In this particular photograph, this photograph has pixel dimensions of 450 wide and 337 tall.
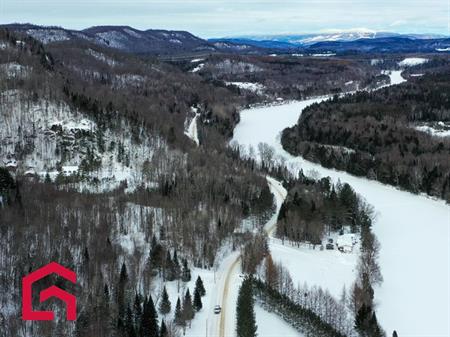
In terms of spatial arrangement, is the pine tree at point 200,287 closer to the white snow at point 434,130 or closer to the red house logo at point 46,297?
the red house logo at point 46,297

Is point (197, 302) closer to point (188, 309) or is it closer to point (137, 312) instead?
point (188, 309)

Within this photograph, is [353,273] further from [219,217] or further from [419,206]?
[419,206]

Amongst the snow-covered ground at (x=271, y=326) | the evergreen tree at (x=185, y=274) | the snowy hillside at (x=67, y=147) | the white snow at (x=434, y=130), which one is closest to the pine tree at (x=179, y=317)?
the evergreen tree at (x=185, y=274)

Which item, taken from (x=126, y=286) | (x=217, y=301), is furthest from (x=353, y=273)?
(x=126, y=286)

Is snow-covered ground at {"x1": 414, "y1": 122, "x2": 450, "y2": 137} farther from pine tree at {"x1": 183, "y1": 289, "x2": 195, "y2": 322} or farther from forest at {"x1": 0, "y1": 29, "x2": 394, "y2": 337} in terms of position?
pine tree at {"x1": 183, "y1": 289, "x2": 195, "y2": 322}

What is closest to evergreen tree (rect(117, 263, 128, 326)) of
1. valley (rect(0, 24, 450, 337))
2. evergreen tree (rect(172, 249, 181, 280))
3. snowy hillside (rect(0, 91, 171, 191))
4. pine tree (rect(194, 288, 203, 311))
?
valley (rect(0, 24, 450, 337))

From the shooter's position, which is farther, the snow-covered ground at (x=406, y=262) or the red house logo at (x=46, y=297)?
the snow-covered ground at (x=406, y=262)
